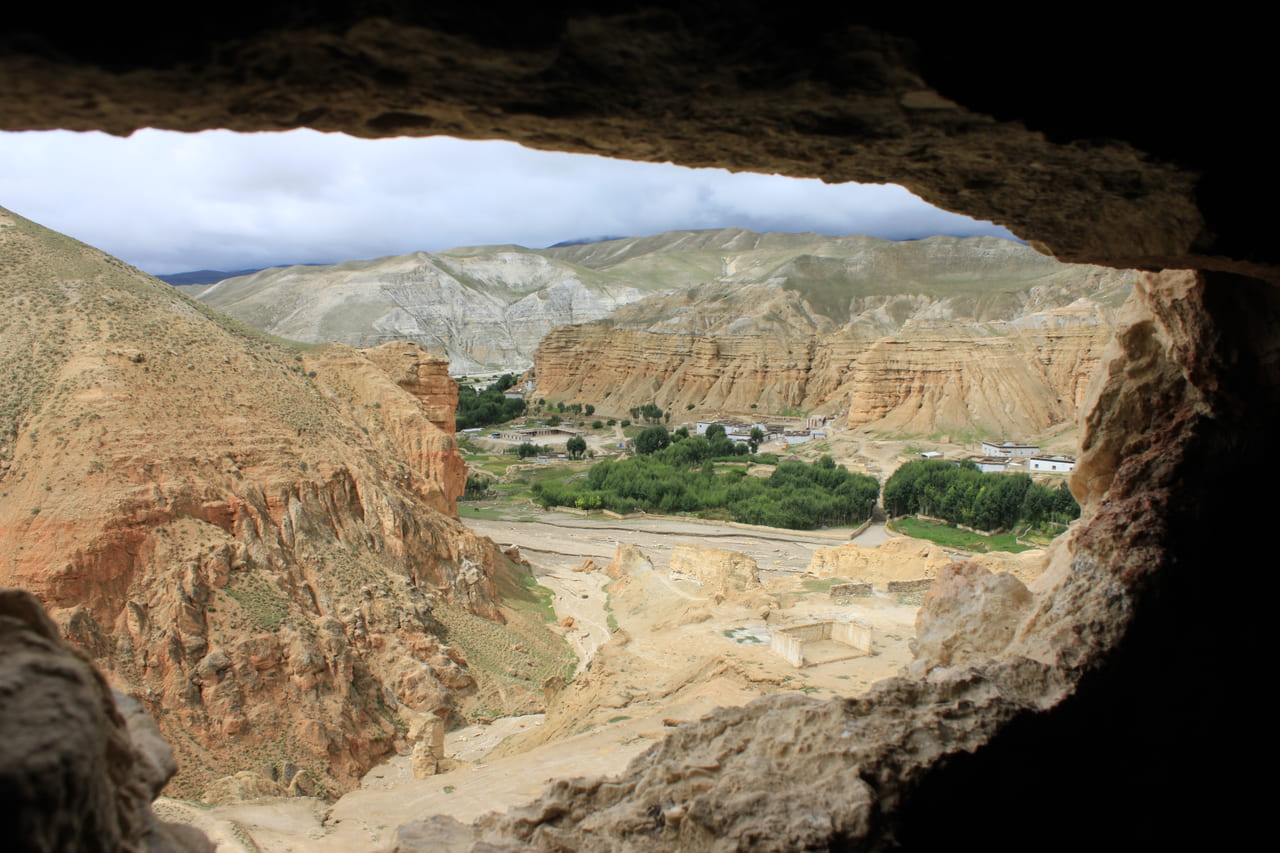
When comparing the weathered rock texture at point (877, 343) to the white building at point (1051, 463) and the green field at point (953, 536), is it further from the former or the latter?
the green field at point (953, 536)

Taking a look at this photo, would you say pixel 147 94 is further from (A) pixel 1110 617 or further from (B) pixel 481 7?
(A) pixel 1110 617

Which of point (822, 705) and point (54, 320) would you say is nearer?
point (822, 705)

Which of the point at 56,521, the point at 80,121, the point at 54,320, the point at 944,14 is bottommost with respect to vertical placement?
the point at 56,521

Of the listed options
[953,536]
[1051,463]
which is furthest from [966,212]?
[1051,463]

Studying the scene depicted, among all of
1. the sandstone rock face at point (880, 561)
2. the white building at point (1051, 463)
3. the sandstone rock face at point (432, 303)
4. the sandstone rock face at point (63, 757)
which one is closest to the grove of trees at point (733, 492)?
the white building at point (1051, 463)

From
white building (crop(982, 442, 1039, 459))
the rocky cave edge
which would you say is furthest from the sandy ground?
white building (crop(982, 442, 1039, 459))

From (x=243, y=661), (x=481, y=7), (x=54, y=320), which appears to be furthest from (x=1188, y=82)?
(x=54, y=320)
